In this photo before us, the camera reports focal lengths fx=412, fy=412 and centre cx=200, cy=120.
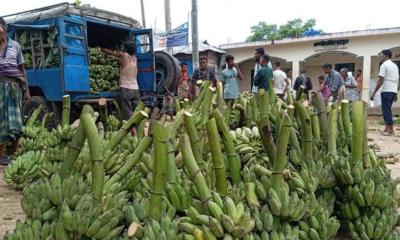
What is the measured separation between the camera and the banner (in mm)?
13781

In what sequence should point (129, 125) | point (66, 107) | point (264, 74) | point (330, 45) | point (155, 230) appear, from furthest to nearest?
point (330, 45), point (264, 74), point (66, 107), point (129, 125), point (155, 230)

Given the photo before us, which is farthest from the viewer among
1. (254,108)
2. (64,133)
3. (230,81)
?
(230,81)

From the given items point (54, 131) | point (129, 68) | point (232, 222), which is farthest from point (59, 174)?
point (129, 68)

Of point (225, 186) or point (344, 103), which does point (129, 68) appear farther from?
point (225, 186)

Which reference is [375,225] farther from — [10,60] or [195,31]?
[195,31]

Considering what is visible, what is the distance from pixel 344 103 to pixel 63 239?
1.97 metres

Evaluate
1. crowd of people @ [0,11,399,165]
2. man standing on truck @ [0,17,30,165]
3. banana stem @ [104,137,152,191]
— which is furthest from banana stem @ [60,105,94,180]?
man standing on truck @ [0,17,30,165]

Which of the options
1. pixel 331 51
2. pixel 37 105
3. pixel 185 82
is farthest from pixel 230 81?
pixel 331 51

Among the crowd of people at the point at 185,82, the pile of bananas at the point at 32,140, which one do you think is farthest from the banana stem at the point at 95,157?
the pile of bananas at the point at 32,140

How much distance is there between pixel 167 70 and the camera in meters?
9.72

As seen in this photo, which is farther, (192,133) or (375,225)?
(375,225)

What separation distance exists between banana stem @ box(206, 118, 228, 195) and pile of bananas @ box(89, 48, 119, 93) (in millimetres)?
6720

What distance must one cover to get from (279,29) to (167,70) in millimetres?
23108

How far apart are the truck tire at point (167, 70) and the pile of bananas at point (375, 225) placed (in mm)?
7434
